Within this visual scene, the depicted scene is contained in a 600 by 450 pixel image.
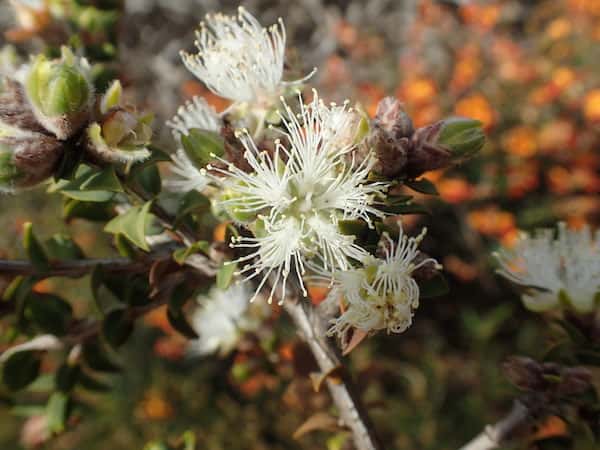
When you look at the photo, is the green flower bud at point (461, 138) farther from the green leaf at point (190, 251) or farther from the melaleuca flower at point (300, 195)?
the green leaf at point (190, 251)

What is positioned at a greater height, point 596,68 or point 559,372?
point 596,68

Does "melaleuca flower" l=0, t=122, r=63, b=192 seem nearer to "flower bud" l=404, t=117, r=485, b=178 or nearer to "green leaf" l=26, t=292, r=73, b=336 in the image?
"green leaf" l=26, t=292, r=73, b=336

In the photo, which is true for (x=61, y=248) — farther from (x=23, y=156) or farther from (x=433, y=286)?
(x=433, y=286)

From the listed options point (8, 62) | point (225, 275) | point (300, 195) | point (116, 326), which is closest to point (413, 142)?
point (300, 195)

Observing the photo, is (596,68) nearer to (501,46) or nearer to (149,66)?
(501,46)

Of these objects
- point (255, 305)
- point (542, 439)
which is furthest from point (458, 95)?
point (542, 439)

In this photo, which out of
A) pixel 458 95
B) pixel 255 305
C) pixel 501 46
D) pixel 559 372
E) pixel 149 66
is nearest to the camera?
pixel 559 372

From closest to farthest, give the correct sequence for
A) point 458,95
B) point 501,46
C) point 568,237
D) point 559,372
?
point 559,372, point 568,237, point 458,95, point 501,46
